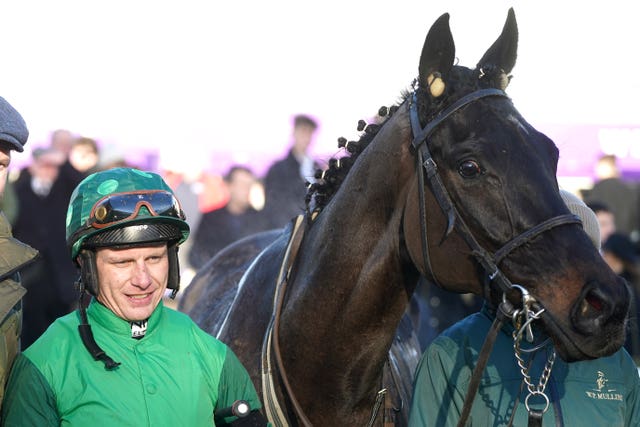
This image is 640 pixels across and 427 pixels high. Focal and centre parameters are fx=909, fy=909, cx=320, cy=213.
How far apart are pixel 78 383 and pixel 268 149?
1050cm

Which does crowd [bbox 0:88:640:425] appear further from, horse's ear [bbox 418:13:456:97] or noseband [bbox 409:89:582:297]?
horse's ear [bbox 418:13:456:97]

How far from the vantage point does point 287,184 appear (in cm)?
762

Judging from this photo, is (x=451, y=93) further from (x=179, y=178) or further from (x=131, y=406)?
(x=179, y=178)

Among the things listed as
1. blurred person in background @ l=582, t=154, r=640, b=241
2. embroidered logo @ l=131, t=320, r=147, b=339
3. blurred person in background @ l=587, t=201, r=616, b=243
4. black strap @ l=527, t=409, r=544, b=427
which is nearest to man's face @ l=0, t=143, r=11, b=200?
embroidered logo @ l=131, t=320, r=147, b=339

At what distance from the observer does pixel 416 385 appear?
109 inches

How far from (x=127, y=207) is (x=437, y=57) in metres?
1.23

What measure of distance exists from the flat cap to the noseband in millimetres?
1263

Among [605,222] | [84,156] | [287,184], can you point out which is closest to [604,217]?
[605,222]

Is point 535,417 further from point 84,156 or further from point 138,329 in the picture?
point 84,156

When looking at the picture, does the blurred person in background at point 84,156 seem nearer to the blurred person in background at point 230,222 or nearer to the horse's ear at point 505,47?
the blurred person in background at point 230,222

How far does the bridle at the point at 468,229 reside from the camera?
8.75 feet

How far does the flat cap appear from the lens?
96.7 inches

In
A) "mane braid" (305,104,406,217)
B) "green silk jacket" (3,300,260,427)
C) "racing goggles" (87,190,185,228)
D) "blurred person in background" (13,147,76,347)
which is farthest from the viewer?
"blurred person in background" (13,147,76,347)

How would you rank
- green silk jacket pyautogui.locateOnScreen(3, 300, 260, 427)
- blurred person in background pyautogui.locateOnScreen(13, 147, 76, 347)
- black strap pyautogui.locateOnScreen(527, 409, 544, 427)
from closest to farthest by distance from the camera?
green silk jacket pyautogui.locateOnScreen(3, 300, 260, 427), black strap pyautogui.locateOnScreen(527, 409, 544, 427), blurred person in background pyautogui.locateOnScreen(13, 147, 76, 347)
